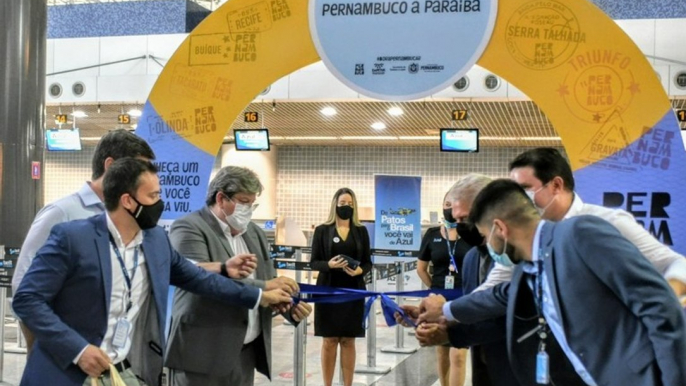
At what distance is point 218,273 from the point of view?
11.4ft

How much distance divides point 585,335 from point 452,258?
12.5 ft

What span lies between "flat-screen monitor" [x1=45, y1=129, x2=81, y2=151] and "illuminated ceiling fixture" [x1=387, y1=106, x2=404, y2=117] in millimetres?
Result: 6342

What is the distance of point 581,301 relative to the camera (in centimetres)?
222

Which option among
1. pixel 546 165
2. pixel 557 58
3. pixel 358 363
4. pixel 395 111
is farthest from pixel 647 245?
pixel 395 111

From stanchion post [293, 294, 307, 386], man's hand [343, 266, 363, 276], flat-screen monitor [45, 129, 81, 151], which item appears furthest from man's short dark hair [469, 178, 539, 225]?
flat-screen monitor [45, 129, 81, 151]

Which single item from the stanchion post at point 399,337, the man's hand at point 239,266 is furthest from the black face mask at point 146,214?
the stanchion post at point 399,337

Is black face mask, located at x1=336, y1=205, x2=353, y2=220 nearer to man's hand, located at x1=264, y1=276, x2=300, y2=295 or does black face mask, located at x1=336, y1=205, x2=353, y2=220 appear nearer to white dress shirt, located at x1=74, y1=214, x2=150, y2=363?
man's hand, located at x1=264, y1=276, x2=300, y2=295

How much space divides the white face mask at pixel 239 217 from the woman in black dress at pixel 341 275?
87.0 inches

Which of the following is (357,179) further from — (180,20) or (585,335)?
(585,335)

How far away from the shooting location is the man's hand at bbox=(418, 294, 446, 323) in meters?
3.40

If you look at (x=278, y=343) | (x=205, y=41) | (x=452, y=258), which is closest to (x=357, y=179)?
(x=278, y=343)

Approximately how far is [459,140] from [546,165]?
10.6m

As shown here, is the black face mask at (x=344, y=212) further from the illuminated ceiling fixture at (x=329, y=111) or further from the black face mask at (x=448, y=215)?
the illuminated ceiling fixture at (x=329, y=111)

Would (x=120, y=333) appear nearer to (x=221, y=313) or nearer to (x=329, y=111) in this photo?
(x=221, y=313)
